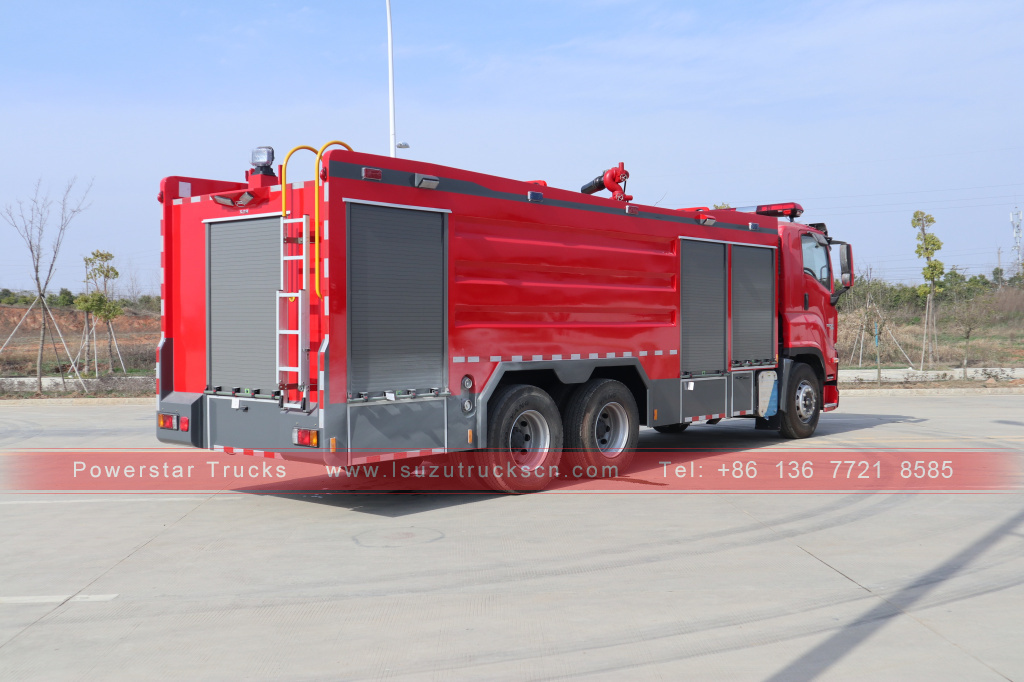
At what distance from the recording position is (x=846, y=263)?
1338 centimetres

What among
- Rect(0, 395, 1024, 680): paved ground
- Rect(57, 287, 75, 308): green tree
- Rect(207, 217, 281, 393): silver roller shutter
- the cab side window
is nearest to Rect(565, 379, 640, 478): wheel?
Rect(0, 395, 1024, 680): paved ground

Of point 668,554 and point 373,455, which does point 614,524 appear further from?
point 373,455

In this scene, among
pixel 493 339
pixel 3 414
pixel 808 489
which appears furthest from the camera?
pixel 3 414

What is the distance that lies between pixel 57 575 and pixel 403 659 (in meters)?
3.01

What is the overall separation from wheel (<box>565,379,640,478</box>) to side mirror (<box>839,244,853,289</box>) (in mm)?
5019

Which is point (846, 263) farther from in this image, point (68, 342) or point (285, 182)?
point (68, 342)

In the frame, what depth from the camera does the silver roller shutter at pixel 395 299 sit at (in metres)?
7.39

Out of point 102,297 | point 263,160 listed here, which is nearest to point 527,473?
point 263,160

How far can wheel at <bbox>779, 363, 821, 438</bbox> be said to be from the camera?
12867mm

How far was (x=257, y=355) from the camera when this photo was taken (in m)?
7.79

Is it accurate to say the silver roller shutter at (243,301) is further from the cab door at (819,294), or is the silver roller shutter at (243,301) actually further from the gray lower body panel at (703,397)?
the cab door at (819,294)

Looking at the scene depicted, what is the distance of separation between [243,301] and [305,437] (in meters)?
1.53

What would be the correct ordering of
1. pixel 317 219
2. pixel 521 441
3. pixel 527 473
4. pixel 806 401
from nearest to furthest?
pixel 317 219 → pixel 527 473 → pixel 521 441 → pixel 806 401

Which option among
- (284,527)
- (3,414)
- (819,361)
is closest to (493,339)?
(284,527)
